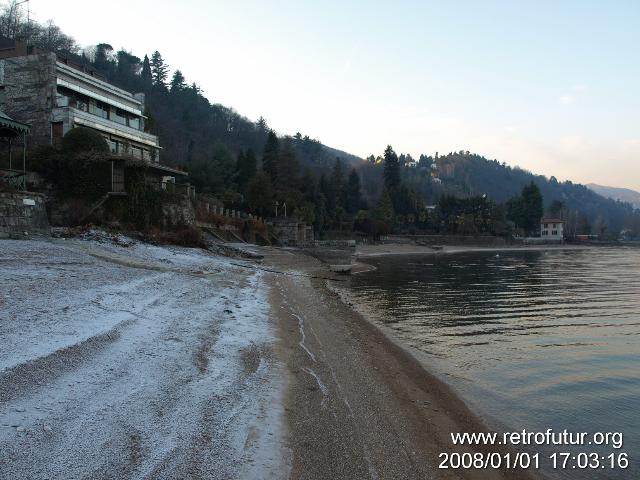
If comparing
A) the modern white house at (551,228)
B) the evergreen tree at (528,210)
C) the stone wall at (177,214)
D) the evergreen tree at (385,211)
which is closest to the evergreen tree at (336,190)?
the evergreen tree at (385,211)

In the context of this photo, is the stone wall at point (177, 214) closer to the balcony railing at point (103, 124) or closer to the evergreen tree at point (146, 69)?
the balcony railing at point (103, 124)

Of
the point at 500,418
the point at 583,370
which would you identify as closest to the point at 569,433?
the point at 500,418

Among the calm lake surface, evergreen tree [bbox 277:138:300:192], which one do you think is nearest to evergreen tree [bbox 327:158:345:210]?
evergreen tree [bbox 277:138:300:192]

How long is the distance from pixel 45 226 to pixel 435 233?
11579cm

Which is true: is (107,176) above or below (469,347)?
above

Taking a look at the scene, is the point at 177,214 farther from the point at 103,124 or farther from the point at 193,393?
the point at 193,393

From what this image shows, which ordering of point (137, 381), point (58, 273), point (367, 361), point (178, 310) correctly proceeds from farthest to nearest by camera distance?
point (58, 273), point (178, 310), point (367, 361), point (137, 381)

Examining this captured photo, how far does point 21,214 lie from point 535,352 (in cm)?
1995

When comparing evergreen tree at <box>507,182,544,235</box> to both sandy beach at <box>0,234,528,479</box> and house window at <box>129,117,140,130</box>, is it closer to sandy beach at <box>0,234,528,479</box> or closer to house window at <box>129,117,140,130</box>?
house window at <box>129,117,140,130</box>

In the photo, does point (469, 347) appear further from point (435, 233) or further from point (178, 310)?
point (435, 233)

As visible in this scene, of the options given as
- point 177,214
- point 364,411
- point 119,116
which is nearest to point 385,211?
point 119,116

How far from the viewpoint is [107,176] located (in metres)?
27.1

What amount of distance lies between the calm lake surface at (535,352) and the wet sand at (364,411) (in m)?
0.78

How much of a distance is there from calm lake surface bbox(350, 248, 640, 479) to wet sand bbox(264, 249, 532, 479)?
0.78m
